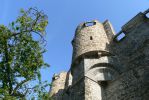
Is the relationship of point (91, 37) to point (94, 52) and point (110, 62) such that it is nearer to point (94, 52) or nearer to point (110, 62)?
point (94, 52)

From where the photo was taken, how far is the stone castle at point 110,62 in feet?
36.2

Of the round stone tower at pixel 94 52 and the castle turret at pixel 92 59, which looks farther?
the round stone tower at pixel 94 52

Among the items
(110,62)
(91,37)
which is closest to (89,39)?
(91,37)

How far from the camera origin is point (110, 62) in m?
13.4

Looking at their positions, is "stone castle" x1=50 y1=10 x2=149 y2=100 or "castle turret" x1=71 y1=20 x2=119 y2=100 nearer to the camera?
"stone castle" x1=50 y1=10 x2=149 y2=100

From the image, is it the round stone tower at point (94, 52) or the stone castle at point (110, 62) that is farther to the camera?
the round stone tower at point (94, 52)

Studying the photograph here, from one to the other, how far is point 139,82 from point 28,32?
5258 millimetres

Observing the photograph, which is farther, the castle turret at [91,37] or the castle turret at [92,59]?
the castle turret at [91,37]

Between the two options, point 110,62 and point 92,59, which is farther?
point 92,59

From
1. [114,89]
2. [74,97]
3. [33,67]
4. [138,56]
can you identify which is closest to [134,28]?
[138,56]

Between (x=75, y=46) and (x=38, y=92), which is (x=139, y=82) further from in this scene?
(x=75, y=46)

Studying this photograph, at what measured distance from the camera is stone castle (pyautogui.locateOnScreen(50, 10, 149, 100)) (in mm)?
11039

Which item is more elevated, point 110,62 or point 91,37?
point 91,37

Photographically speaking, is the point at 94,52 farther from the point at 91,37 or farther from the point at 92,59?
the point at 91,37
